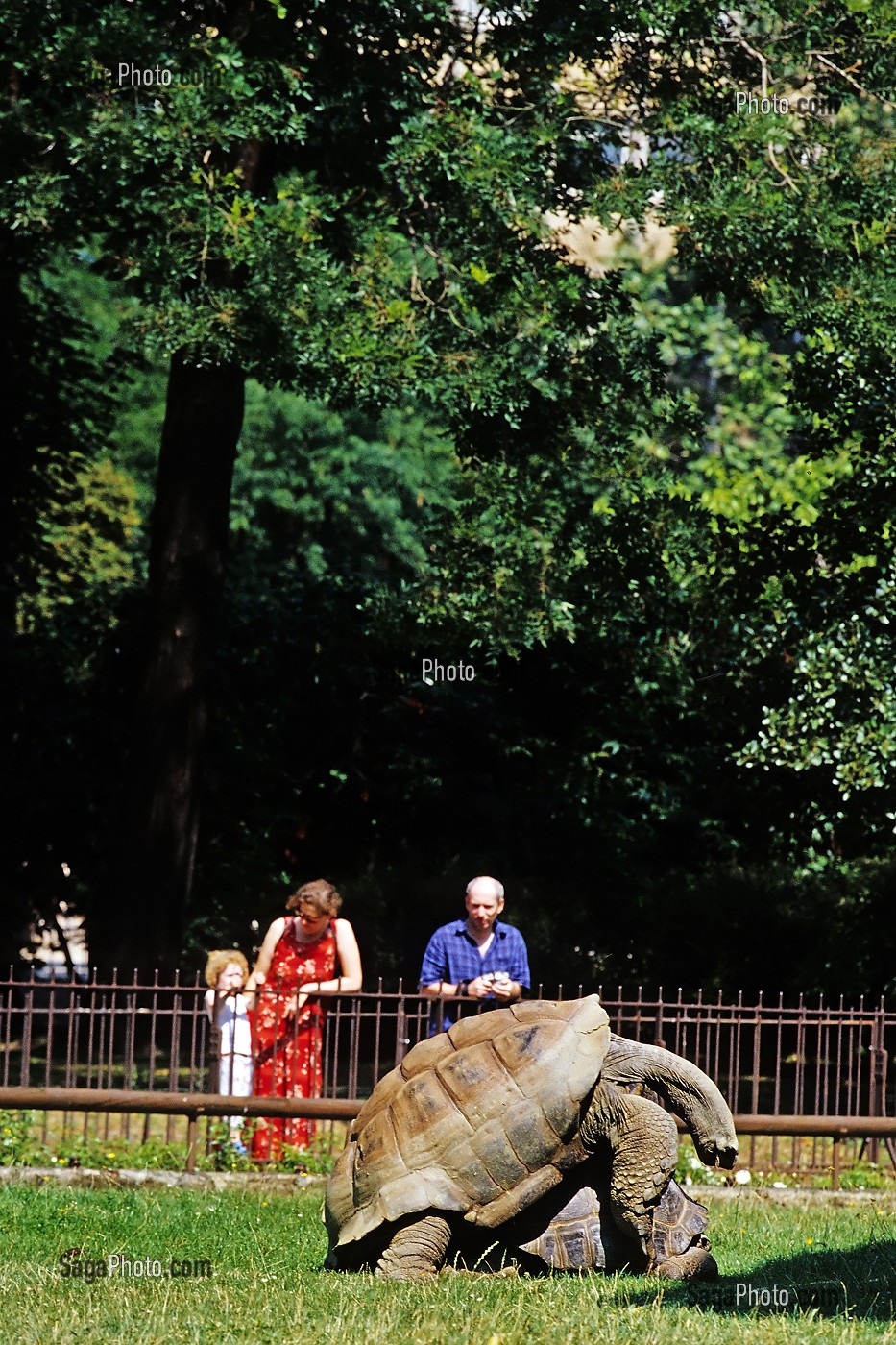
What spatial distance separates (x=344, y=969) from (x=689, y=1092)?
10.7 feet

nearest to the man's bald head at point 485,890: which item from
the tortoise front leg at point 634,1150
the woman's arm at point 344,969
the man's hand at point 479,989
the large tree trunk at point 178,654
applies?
the man's hand at point 479,989

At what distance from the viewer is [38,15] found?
1244 centimetres

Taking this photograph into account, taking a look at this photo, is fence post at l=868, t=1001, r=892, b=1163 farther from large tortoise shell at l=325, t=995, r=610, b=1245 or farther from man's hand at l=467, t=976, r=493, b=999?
large tortoise shell at l=325, t=995, r=610, b=1245

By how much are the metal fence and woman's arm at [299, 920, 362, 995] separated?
94 millimetres

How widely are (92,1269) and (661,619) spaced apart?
10920 mm

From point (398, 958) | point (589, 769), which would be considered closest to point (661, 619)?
point (589, 769)

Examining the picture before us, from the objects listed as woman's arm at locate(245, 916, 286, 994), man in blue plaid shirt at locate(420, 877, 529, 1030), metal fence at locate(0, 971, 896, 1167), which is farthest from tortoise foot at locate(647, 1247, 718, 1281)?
woman's arm at locate(245, 916, 286, 994)

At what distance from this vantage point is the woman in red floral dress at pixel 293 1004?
10.3m

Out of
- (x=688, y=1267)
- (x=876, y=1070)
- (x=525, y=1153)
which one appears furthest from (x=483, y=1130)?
(x=876, y=1070)

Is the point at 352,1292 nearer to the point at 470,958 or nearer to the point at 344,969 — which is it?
the point at 470,958

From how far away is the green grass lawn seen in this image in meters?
5.88

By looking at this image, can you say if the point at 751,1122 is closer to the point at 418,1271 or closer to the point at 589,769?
the point at 418,1271

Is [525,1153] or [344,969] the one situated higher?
[344,969]

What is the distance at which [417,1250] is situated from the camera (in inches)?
275
